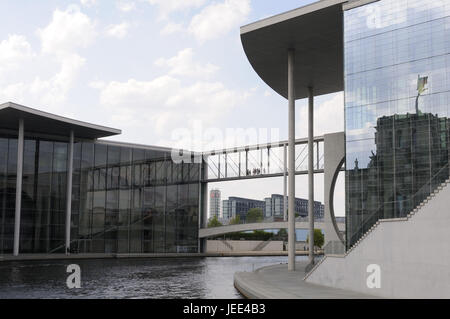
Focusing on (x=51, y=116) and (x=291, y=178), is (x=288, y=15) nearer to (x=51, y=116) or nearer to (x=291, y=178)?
(x=291, y=178)

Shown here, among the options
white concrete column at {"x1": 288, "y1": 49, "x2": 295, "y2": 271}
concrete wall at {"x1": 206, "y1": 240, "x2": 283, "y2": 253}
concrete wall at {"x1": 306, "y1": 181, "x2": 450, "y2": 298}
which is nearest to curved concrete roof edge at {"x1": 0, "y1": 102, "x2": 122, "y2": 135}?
white concrete column at {"x1": 288, "y1": 49, "x2": 295, "y2": 271}

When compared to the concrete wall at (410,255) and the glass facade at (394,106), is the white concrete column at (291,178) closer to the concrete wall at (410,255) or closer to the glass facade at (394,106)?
the glass facade at (394,106)

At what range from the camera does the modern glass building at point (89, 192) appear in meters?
51.8

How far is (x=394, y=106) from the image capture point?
24391 mm

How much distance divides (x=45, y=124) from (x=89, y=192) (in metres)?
9.22

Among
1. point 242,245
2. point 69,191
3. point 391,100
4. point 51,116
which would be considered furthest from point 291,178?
point 242,245

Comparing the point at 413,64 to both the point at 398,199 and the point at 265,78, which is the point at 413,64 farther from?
the point at 265,78

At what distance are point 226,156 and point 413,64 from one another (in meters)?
47.0

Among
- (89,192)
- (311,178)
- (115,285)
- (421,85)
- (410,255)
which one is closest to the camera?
(410,255)

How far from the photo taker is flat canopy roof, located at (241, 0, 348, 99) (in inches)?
1132

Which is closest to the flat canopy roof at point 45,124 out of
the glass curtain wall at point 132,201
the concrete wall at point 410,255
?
the glass curtain wall at point 132,201

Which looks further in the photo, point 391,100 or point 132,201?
point 132,201

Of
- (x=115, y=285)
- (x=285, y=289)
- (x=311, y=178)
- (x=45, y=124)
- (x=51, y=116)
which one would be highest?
(x=51, y=116)
